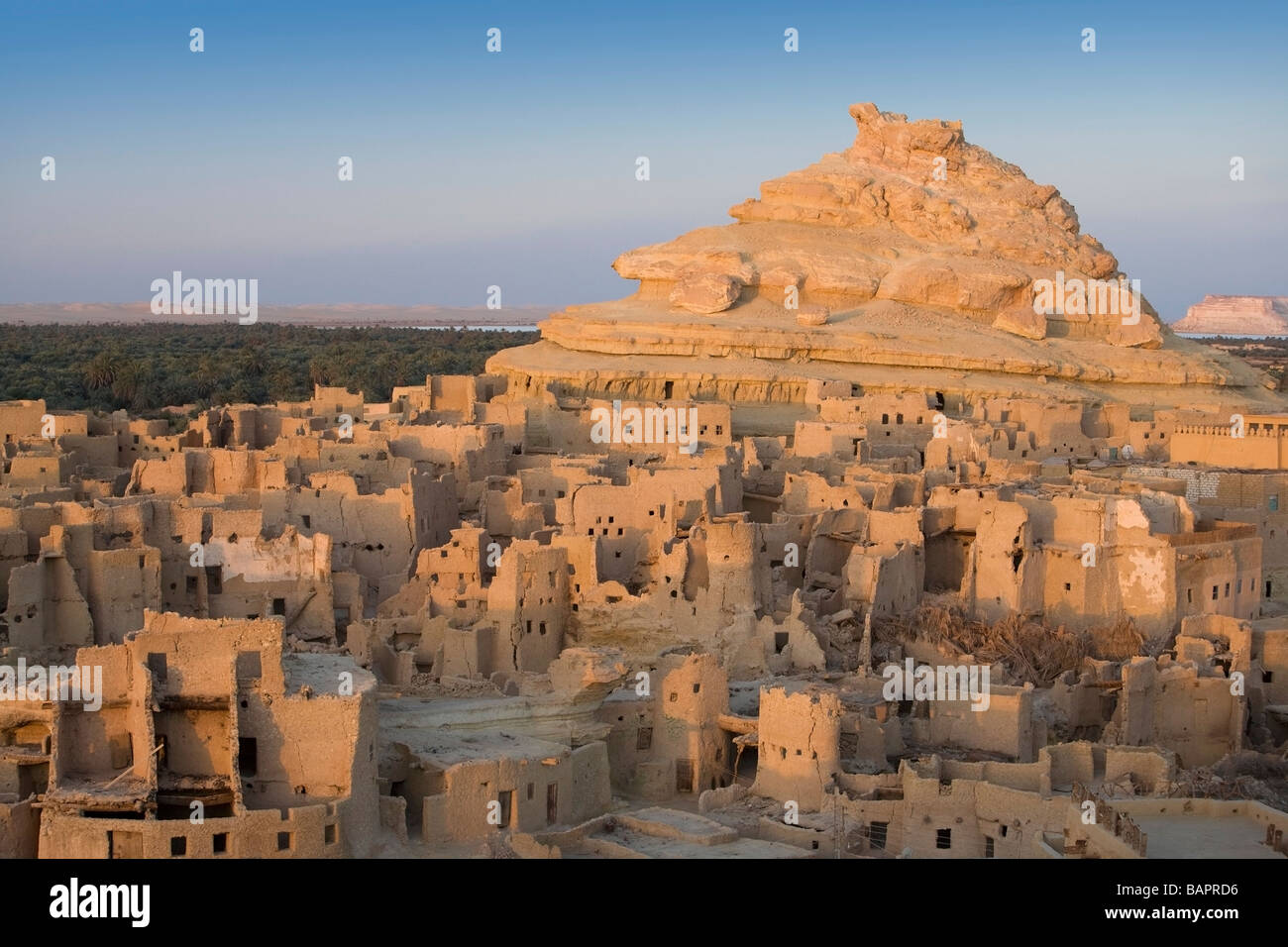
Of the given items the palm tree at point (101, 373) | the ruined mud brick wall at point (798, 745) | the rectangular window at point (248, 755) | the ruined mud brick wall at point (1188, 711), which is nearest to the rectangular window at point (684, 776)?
the ruined mud brick wall at point (798, 745)

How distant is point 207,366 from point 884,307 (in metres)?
36.0

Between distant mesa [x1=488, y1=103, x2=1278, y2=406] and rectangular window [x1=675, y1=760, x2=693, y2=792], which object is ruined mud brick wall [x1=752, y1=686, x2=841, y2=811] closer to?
rectangular window [x1=675, y1=760, x2=693, y2=792]

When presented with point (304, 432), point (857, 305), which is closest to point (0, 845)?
point (304, 432)

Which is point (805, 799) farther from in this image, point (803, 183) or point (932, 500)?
point (803, 183)

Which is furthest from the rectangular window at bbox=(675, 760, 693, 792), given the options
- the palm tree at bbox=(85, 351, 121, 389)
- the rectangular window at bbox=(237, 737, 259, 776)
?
the palm tree at bbox=(85, 351, 121, 389)

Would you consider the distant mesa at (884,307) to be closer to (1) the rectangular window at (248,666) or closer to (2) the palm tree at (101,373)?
(2) the palm tree at (101,373)

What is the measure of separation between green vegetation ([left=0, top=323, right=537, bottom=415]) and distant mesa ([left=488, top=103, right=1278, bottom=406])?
1740 cm

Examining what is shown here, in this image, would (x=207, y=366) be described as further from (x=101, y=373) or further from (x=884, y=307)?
(x=884, y=307)

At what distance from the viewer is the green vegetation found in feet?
246

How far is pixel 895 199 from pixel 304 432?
26710 mm

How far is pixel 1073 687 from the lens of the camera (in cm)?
3172

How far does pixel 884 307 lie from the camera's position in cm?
6025

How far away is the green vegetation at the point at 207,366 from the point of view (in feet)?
246

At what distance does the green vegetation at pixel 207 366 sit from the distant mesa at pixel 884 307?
1740 cm
